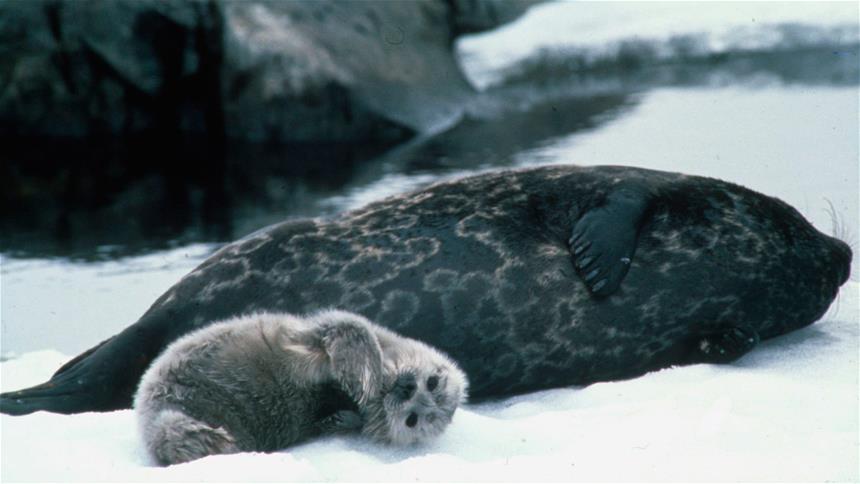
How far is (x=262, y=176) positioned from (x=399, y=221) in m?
4.62

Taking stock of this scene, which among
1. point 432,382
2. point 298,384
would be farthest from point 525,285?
point 298,384

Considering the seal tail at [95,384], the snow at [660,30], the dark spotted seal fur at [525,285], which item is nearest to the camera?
the seal tail at [95,384]

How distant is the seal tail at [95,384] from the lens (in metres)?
3.75

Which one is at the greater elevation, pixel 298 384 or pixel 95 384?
pixel 298 384

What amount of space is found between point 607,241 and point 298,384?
1399 millimetres

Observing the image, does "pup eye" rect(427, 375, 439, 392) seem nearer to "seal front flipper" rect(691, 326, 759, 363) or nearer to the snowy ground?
the snowy ground

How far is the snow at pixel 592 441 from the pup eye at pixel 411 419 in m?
0.08

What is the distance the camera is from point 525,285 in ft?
13.1

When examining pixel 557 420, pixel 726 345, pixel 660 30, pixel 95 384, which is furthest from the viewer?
pixel 660 30

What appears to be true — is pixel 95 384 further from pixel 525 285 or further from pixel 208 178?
pixel 208 178

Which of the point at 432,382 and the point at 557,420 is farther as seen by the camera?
the point at 557,420

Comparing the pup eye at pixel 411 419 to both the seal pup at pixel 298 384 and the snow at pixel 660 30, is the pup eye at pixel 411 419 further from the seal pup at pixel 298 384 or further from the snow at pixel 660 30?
the snow at pixel 660 30

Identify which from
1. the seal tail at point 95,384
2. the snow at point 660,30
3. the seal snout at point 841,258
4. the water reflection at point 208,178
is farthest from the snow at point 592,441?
the snow at point 660,30

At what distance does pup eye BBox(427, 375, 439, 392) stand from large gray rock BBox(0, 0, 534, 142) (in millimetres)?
7513
